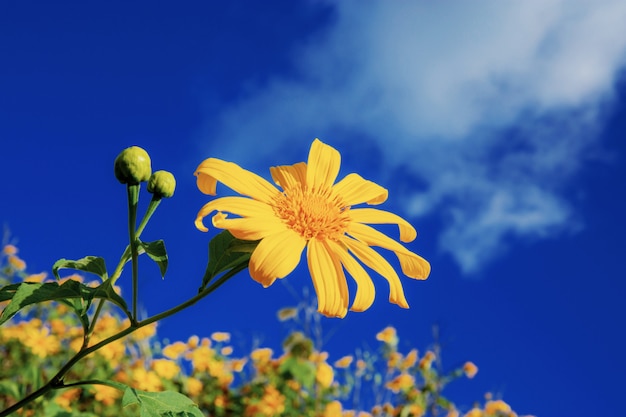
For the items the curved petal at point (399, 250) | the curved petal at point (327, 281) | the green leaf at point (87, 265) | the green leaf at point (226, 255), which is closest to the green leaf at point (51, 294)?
the green leaf at point (87, 265)

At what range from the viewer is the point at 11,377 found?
343 centimetres

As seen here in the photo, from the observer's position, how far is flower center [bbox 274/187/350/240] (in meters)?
1.05

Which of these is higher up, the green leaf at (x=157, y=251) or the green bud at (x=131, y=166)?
the green bud at (x=131, y=166)

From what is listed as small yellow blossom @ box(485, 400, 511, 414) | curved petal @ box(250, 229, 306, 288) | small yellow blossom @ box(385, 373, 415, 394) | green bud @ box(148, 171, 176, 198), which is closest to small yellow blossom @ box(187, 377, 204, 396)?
small yellow blossom @ box(385, 373, 415, 394)

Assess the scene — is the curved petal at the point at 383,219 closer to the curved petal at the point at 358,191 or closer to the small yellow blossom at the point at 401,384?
the curved petal at the point at 358,191

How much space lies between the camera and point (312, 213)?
107cm

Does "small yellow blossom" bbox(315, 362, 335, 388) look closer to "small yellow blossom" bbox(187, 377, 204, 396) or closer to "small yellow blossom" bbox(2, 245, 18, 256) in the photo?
"small yellow blossom" bbox(187, 377, 204, 396)

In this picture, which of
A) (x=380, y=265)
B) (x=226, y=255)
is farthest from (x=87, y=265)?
(x=380, y=265)

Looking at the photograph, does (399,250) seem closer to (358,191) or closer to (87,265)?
(358,191)

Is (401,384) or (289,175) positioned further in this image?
(401,384)

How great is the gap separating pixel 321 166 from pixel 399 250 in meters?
0.23

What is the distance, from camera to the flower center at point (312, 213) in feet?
3.44

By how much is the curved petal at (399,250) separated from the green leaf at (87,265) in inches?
16.9

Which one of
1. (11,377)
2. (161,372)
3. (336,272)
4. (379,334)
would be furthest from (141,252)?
(379,334)
